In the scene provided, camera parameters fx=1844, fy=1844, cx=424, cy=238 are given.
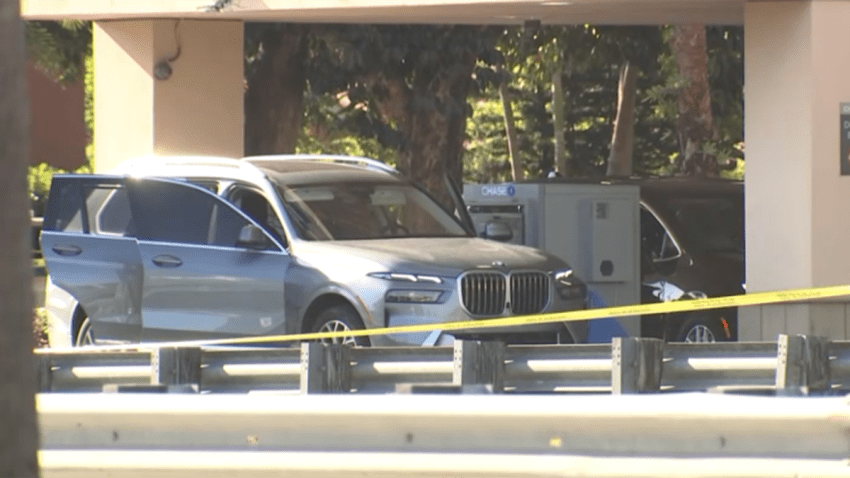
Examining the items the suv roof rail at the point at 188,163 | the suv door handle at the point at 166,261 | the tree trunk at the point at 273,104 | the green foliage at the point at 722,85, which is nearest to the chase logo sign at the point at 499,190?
the suv roof rail at the point at 188,163

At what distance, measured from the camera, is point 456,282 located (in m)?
13.1

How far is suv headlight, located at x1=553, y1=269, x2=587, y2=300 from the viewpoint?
13734 millimetres

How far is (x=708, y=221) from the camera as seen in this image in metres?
16.3

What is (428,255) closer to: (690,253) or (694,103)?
(690,253)

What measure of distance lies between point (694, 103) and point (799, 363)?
13.3 meters

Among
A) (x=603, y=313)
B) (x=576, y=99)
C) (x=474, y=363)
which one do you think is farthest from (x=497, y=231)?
(x=576, y=99)

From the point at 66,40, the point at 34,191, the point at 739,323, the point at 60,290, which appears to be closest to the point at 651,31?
the point at 66,40

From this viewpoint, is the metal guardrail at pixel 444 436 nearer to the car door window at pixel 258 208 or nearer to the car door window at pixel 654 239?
the car door window at pixel 258 208

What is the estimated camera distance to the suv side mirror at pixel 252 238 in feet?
45.2

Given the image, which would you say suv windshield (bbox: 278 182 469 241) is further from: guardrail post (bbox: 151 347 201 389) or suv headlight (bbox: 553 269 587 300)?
A: guardrail post (bbox: 151 347 201 389)

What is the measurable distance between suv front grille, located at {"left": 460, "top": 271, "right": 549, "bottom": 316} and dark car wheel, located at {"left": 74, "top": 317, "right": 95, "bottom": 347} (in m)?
3.54

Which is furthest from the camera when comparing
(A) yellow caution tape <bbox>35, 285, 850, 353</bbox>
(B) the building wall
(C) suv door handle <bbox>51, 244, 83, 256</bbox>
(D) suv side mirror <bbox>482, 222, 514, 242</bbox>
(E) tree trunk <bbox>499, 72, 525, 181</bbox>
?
(B) the building wall

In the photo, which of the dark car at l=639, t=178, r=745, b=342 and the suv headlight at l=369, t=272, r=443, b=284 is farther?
the dark car at l=639, t=178, r=745, b=342

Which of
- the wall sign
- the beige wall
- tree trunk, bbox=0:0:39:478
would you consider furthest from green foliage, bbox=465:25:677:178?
tree trunk, bbox=0:0:39:478
